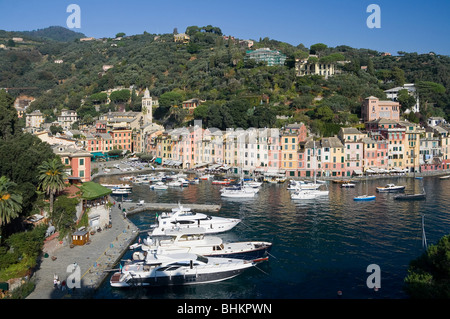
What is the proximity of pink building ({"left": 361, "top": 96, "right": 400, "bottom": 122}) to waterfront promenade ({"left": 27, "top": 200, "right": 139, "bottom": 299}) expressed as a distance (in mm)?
75560

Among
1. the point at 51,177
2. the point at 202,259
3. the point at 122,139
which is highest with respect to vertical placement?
the point at 122,139

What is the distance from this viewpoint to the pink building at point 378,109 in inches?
3959

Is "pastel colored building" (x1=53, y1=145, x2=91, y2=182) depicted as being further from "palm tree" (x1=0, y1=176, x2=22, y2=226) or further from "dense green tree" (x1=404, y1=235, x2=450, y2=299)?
"dense green tree" (x1=404, y1=235, x2=450, y2=299)

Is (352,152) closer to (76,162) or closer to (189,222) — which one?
(189,222)

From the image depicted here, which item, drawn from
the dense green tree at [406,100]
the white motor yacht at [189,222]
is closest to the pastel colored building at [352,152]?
the dense green tree at [406,100]

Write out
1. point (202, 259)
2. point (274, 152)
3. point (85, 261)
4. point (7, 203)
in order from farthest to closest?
point (274, 152) < point (85, 261) < point (202, 259) < point (7, 203)

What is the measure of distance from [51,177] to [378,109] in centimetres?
8406

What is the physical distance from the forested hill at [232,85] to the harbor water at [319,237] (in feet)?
117

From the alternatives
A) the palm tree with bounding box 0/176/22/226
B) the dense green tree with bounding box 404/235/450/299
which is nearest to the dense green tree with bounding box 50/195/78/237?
the palm tree with bounding box 0/176/22/226

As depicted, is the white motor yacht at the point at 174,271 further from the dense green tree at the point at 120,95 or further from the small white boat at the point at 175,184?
the dense green tree at the point at 120,95

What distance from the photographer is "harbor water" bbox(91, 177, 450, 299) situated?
29.8 m

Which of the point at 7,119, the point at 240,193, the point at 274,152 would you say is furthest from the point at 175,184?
the point at 7,119

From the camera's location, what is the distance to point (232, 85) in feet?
400
